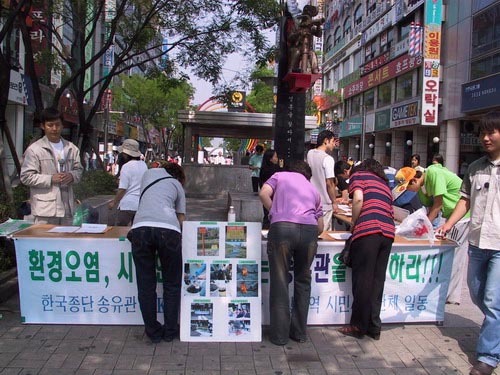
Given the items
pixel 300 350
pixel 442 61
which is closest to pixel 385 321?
pixel 300 350

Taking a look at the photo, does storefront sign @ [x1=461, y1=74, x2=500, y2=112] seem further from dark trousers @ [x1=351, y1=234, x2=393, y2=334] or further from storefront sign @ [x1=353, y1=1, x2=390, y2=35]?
dark trousers @ [x1=351, y1=234, x2=393, y2=334]

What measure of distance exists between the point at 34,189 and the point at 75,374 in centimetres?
206

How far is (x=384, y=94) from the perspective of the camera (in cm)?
3503

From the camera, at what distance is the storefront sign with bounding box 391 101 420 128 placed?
28.1 metres

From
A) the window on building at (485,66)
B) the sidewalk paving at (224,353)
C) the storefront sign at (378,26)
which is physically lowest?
the sidewalk paving at (224,353)

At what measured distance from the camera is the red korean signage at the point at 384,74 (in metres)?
29.4

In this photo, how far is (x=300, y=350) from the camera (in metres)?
4.15

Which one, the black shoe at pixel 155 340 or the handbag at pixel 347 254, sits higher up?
the handbag at pixel 347 254

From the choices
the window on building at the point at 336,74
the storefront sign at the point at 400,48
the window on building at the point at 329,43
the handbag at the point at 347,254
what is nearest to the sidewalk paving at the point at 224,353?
the handbag at the point at 347,254

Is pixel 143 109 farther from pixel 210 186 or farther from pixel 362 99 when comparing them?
pixel 210 186

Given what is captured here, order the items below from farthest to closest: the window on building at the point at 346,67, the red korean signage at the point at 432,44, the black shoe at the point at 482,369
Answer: the window on building at the point at 346,67 < the red korean signage at the point at 432,44 < the black shoe at the point at 482,369

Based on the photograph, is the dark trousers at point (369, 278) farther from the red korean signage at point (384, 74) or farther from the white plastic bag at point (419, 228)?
the red korean signage at point (384, 74)

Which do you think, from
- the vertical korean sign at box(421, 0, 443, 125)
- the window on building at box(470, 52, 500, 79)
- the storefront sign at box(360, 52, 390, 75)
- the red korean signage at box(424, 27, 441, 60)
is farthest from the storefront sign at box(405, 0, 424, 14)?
the window on building at box(470, 52, 500, 79)

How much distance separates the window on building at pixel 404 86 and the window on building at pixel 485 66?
6.69 meters
